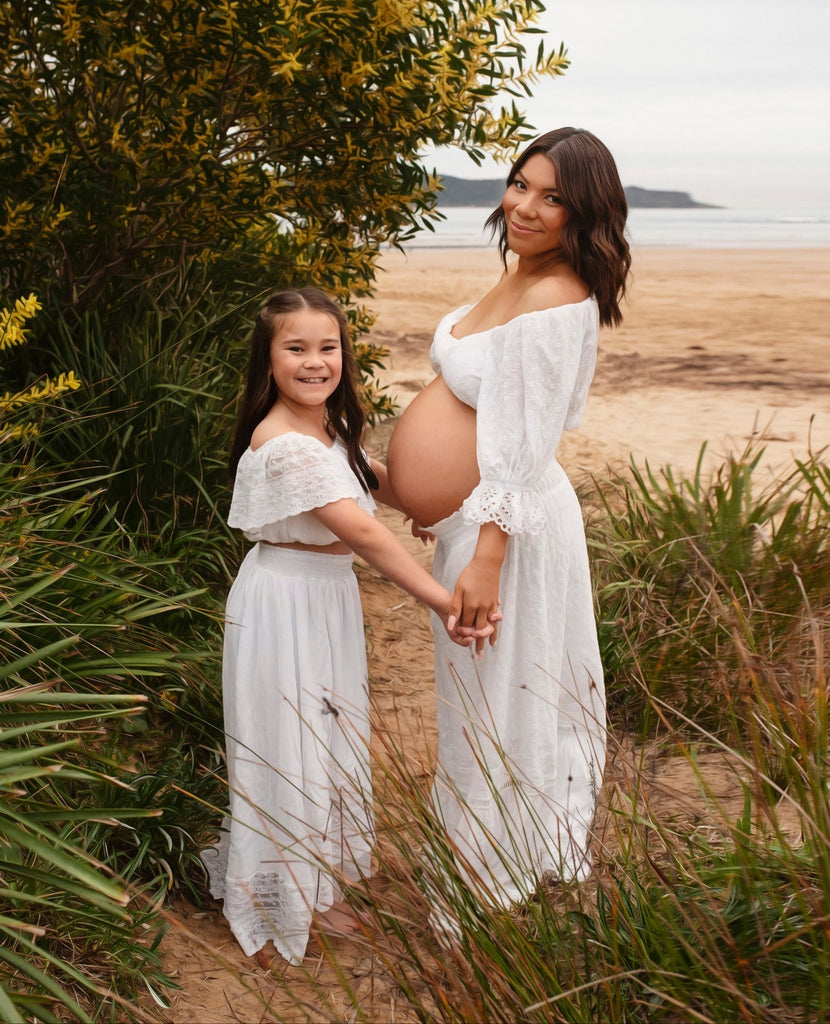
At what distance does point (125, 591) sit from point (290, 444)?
916 mm

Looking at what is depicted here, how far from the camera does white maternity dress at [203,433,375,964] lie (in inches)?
116

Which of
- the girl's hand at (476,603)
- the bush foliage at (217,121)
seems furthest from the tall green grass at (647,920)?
the bush foliage at (217,121)

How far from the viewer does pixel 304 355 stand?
290 cm

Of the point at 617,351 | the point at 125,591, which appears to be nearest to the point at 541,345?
the point at 125,591

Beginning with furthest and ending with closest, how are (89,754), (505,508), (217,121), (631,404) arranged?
1. (631,404)
2. (217,121)
3. (505,508)
4. (89,754)

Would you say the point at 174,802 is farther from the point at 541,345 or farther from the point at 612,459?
the point at 612,459

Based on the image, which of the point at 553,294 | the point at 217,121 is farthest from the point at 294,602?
the point at 217,121

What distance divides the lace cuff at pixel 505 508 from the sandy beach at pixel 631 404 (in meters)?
0.53

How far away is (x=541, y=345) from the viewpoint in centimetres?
268

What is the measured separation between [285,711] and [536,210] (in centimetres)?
152

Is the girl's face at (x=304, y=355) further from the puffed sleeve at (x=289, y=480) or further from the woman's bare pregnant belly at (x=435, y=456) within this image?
the woman's bare pregnant belly at (x=435, y=456)

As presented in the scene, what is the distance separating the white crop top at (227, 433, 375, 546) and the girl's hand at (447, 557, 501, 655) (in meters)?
0.38

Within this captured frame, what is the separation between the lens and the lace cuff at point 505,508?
8.83ft

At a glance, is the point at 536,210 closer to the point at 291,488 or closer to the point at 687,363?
the point at 291,488
